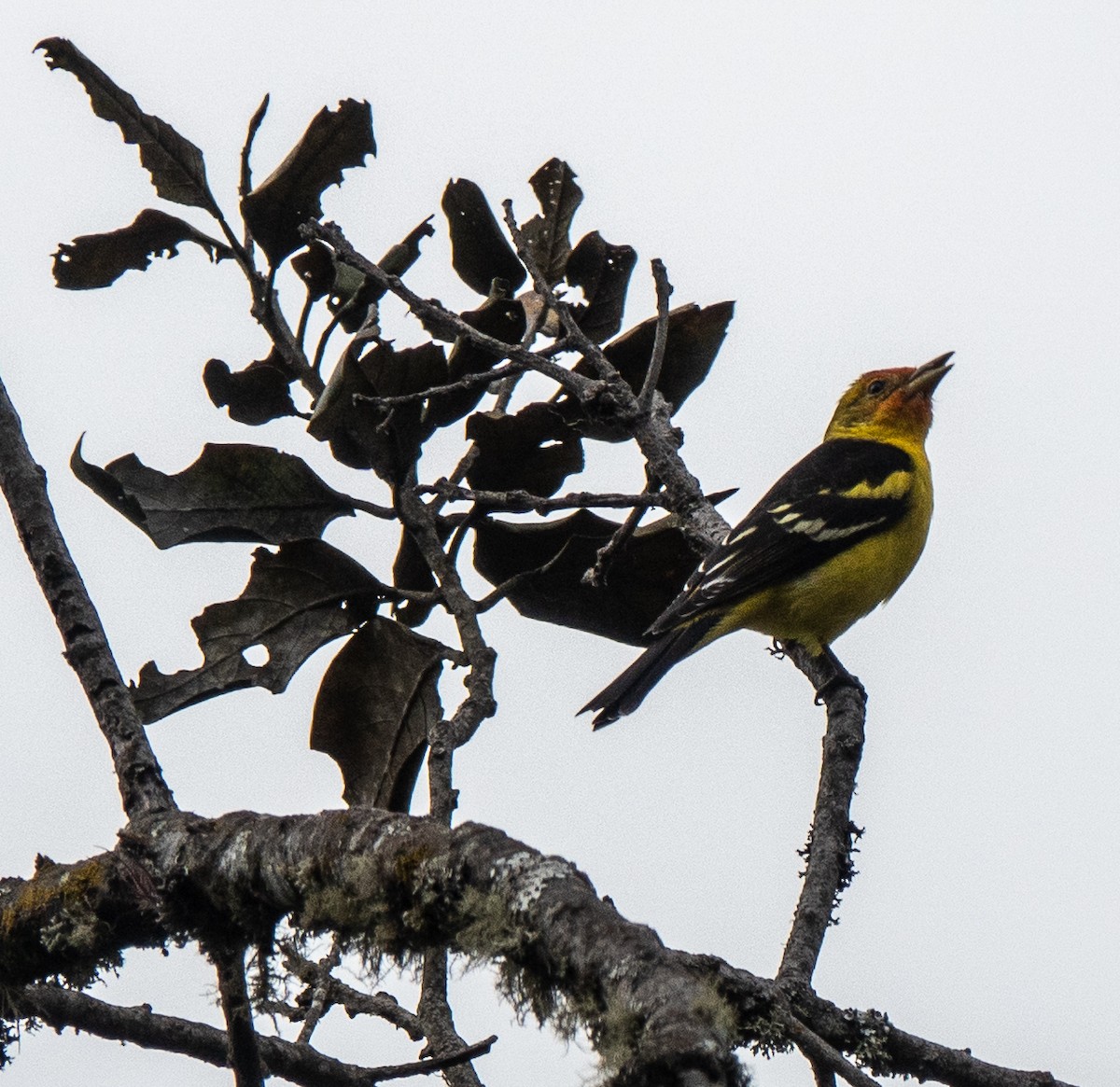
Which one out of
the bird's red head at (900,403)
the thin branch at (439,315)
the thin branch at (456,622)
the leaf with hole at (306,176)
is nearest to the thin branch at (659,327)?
the thin branch at (439,315)

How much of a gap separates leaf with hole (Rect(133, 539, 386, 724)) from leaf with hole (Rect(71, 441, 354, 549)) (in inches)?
3.3

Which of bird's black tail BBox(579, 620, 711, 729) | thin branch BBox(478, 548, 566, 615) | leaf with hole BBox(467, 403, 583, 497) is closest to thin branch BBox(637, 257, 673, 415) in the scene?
leaf with hole BBox(467, 403, 583, 497)

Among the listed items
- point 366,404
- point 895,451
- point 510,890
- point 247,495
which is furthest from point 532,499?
point 895,451

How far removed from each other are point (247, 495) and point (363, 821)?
208cm

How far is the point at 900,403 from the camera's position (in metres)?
7.61

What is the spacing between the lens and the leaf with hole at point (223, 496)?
3.88 meters

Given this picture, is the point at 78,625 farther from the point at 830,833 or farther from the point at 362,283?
the point at 830,833

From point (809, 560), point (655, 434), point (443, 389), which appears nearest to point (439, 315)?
point (443, 389)

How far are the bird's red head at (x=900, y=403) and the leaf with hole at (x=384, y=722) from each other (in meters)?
4.16

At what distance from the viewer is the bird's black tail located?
526 cm

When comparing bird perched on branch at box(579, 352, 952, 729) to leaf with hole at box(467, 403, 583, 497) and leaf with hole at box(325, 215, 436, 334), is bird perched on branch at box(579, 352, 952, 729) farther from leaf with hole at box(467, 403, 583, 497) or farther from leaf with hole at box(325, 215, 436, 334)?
leaf with hole at box(325, 215, 436, 334)

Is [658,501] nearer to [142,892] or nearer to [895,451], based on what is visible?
[142,892]

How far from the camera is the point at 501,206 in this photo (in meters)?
4.07

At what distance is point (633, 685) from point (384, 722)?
1.46 m
